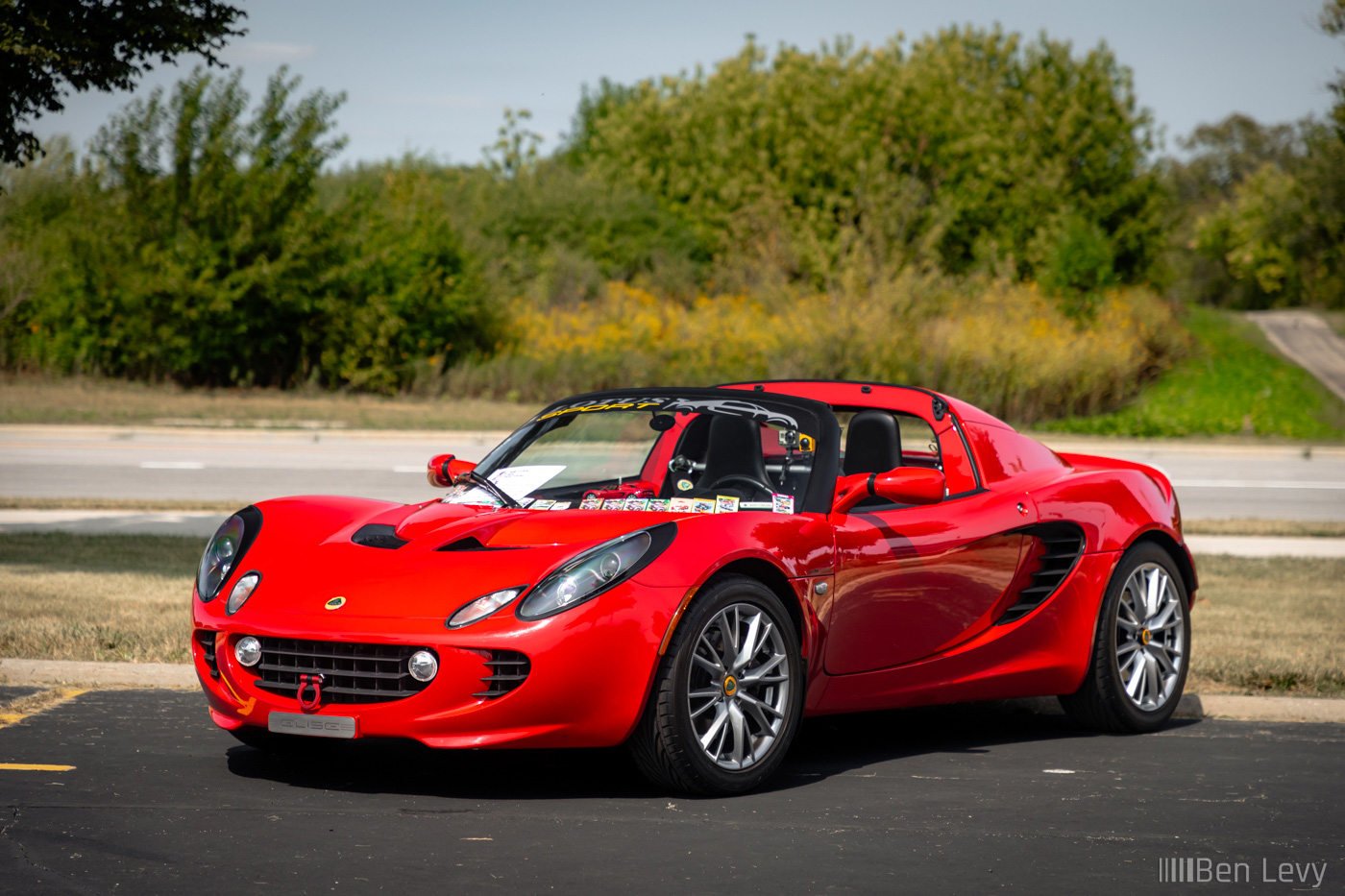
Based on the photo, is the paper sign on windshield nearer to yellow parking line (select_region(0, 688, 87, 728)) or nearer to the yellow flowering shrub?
yellow parking line (select_region(0, 688, 87, 728))

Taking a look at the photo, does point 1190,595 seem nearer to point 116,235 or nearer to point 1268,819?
point 1268,819

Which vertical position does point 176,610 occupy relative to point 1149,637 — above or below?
below

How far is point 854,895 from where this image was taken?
153 inches

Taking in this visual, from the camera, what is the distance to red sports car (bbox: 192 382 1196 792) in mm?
4590

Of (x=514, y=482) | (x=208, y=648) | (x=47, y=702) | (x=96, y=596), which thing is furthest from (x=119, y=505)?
(x=208, y=648)

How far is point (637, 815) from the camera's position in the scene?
4672mm

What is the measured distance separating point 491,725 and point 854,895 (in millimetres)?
1263

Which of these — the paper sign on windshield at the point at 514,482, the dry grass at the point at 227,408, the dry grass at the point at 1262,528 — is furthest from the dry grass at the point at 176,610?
the dry grass at the point at 227,408

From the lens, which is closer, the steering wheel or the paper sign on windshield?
the steering wheel

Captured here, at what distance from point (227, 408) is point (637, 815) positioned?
26802mm

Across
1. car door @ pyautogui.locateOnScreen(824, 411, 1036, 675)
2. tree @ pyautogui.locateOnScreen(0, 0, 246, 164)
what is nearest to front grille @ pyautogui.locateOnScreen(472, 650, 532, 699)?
car door @ pyautogui.locateOnScreen(824, 411, 1036, 675)

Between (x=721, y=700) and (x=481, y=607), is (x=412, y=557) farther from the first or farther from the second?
(x=721, y=700)

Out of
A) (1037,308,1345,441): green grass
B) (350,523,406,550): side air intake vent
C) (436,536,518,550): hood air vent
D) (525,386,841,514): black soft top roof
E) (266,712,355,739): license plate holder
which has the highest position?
(1037,308,1345,441): green grass

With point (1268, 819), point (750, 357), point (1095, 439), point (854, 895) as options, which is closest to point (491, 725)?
point (854, 895)
